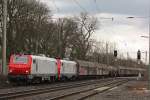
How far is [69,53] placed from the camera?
104 m

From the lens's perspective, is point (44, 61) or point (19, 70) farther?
point (44, 61)

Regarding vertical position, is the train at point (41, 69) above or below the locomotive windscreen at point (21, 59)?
below

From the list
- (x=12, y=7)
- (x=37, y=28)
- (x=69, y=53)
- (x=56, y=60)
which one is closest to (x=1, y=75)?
(x=56, y=60)

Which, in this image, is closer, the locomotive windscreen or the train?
the train

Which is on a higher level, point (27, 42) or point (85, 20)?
point (85, 20)

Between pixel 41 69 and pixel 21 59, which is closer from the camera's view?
pixel 21 59

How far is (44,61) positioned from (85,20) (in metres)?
63.7

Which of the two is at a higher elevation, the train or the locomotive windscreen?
the locomotive windscreen

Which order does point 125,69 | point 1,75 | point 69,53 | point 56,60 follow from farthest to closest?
point 125,69 → point 69,53 → point 56,60 → point 1,75

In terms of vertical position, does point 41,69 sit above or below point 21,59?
below

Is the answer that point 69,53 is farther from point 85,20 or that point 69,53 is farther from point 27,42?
point 27,42

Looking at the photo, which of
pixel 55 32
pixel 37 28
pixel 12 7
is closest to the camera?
pixel 12 7

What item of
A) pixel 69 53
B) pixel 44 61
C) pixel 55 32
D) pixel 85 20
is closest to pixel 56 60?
pixel 44 61

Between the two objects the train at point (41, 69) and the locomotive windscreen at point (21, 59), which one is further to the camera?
the locomotive windscreen at point (21, 59)
